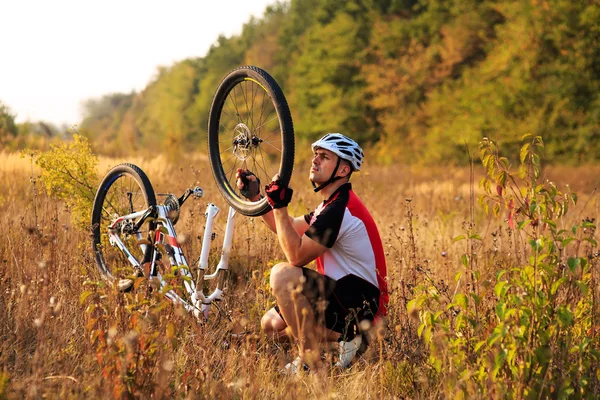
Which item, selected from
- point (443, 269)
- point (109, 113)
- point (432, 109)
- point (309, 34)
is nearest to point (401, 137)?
point (432, 109)

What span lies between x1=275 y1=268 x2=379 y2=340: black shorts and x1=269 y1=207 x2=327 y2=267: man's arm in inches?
6.8

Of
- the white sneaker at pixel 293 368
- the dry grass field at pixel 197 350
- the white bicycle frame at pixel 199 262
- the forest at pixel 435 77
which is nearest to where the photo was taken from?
the dry grass field at pixel 197 350

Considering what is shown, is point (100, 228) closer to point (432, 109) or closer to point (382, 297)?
point (382, 297)

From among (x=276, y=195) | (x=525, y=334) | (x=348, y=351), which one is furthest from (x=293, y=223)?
(x=525, y=334)

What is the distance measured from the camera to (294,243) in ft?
13.0

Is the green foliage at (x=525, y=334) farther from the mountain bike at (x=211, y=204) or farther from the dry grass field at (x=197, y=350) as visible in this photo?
the mountain bike at (x=211, y=204)

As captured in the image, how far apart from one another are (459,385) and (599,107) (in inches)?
904

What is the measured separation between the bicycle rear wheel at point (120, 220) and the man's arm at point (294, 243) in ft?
4.24

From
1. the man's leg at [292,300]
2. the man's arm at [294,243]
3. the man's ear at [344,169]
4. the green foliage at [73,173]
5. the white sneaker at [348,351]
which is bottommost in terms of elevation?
the white sneaker at [348,351]

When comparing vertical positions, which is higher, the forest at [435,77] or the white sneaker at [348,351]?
the forest at [435,77]

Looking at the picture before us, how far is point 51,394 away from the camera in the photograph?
293 cm

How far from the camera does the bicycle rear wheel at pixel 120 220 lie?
196 inches

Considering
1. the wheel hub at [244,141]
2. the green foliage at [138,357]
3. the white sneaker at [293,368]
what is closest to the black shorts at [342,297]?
the white sneaker at [293,368]

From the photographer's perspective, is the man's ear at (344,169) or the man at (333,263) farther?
the man's ear at (344,169)
